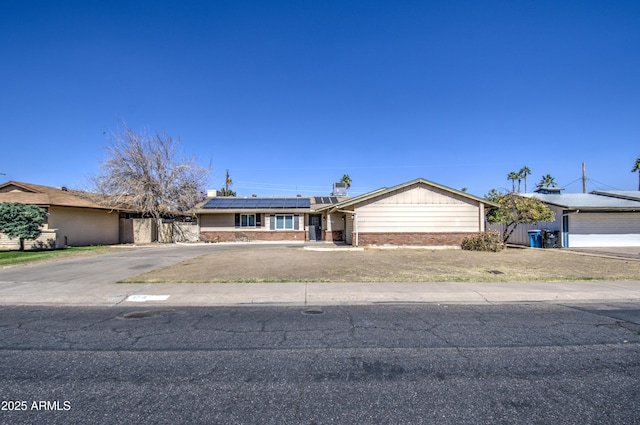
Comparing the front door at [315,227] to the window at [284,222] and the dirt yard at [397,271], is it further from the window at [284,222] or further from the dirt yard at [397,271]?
the dirt yard at [397,271]

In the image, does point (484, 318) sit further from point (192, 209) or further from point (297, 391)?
point (192, 209)

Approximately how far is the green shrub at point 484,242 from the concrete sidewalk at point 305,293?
1027 cm

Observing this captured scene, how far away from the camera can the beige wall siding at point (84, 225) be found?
23594mm

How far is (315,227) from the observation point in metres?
33.7

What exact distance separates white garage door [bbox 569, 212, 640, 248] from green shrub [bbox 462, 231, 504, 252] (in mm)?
6926

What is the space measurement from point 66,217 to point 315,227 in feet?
62.9

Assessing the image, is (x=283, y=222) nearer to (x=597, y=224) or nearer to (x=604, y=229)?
(x=597, y=224)

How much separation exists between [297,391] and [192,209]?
98.3 ft

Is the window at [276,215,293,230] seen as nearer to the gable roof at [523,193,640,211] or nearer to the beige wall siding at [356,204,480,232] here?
the beige wall siding at [356,204,480,232]

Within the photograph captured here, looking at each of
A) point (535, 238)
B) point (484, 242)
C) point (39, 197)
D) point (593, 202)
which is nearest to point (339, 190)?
point (535, 238)

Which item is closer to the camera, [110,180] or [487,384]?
[487,384]

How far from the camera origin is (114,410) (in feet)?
11.1

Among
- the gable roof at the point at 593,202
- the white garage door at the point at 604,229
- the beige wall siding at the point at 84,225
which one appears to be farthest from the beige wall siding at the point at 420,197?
the beige wall siding at the point at 84,225

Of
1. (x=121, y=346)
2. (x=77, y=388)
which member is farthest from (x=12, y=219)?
(x=77, y=388)
